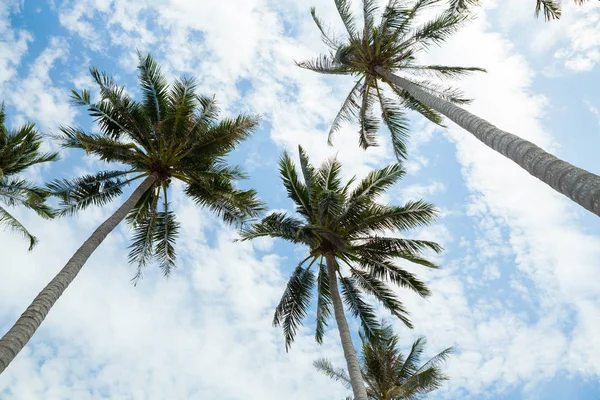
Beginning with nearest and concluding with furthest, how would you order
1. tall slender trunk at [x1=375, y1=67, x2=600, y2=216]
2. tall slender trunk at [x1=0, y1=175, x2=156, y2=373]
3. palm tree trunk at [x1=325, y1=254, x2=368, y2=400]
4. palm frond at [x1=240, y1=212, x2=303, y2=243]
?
tall slender trunk at [x1=375, y1=67, x2=600, y2=216] < tall slender trunk at [x1=0, y1=175, x2=156, y2=373] < palm tree trunk at [x1=325, y1=254, x2=368, y2=400] < palm frond at [x1=240, y1=212, x2=303, y2=243]

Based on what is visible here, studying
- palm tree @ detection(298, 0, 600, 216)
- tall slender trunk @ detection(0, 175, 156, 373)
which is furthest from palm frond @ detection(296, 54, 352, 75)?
tall slender trunk @ detection(0, 175, 156, 373)

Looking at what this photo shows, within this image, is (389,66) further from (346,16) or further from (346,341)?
(346,341)

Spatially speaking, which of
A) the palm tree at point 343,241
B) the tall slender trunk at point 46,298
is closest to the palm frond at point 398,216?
the palm tree at point 343,241

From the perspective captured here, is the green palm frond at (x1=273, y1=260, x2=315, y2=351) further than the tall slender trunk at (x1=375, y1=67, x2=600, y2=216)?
Yes

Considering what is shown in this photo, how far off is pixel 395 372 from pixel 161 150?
38.3ft

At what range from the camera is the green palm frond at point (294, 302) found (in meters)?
14.7

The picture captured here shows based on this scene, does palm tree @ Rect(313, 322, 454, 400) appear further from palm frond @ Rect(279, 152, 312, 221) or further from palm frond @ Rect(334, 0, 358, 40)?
palm frond @ Rect(334, 0, 358, 40)

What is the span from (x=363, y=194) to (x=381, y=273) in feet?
8.77

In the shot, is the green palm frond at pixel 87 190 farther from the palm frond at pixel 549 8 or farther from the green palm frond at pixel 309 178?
the palm frond at pixel 549 8

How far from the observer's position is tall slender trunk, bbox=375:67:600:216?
517cm

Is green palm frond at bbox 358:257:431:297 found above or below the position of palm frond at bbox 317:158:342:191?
below

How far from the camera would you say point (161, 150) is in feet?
45.3

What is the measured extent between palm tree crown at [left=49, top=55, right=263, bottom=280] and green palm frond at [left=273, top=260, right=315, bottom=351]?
275 cm

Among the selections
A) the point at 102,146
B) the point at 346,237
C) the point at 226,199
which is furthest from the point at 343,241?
the point at 102,146
